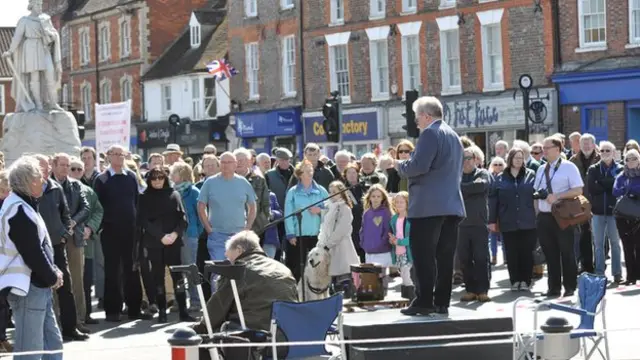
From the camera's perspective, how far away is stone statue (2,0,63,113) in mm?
24516

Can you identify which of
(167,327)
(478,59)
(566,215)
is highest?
(478,59)

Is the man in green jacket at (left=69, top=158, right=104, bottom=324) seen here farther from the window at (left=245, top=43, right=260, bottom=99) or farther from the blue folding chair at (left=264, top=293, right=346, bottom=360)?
the window at (left=245, top=43, right=260, bottom=99)

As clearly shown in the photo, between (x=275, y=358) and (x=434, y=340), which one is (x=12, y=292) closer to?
(x=275, y=358)

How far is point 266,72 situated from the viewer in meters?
53.1

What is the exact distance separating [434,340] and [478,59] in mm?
31485

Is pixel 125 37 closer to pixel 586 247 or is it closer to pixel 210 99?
pixel 210 99

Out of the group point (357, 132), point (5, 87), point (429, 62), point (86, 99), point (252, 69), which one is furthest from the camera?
point (5, 87)

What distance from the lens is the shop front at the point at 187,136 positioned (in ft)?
191

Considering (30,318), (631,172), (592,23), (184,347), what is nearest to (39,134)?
(631,172)

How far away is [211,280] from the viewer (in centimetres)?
1719

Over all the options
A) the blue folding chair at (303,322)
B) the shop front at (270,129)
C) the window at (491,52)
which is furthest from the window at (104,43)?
Answer: the blue folding chair at (303,322)

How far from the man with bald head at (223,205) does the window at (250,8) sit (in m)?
36.8

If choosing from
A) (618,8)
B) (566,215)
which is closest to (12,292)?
(566,215)

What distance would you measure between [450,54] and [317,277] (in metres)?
27.3
